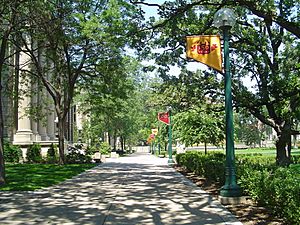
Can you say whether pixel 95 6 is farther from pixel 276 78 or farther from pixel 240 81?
pixel 276 78

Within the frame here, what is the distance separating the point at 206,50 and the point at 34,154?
23639mm

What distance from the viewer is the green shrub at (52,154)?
30.9 metres

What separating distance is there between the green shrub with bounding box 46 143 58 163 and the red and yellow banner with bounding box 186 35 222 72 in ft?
72.1

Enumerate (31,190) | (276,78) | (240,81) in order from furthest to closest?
(240,81)
(276,78)
(31,190)

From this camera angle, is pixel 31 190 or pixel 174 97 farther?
pixel 174 97

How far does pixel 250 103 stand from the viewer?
16.8 meters

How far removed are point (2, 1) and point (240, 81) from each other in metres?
10.4

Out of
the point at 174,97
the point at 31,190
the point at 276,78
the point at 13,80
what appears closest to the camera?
the point at 31,190

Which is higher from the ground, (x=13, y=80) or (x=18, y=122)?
(x=13, y=80)

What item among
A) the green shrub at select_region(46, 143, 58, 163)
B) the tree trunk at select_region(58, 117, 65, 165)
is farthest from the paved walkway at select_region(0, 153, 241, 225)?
the green shrub at select_region(46, 143, 58, 163)

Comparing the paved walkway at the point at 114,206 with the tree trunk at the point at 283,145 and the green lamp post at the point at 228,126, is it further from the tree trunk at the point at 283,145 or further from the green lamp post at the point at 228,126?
the tree trunk at the point at 283,145

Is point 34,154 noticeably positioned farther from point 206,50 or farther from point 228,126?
point 228,126

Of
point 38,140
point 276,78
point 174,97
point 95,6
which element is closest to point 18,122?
point 38,140

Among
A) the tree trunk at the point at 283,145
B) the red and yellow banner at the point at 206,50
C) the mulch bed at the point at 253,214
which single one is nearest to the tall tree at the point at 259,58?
the tree trunk at the point at 283,145
